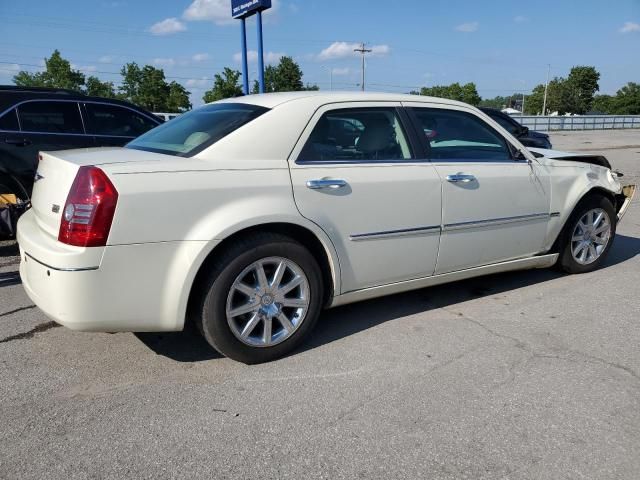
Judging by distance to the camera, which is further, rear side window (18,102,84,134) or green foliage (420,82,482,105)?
green foliage (420,82,482,105)

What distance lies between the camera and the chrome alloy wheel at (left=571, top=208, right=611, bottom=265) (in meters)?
4.93

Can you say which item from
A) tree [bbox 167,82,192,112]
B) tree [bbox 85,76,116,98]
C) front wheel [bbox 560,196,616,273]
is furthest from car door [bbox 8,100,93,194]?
tree [bbox 85,76,116,98]

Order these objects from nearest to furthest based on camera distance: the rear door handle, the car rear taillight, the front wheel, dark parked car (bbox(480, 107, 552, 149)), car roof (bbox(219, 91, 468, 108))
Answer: the car rear taillight, car roof (bbox(219, 91, 468, 108)), the front wheel, the rear door handle, dark parked car (bbox(480, 107, 552, 149))

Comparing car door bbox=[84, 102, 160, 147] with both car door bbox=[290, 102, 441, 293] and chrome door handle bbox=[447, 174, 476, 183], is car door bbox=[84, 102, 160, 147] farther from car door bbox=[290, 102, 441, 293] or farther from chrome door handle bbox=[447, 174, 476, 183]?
chrome door handle bbox=[447, 174, 476, 183]

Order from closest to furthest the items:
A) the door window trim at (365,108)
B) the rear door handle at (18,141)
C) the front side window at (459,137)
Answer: the door window trim at (365,108), the front side window at (459,137), the rear door handle at (18,141)

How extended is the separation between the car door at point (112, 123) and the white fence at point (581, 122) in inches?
1548

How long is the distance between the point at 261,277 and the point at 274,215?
0.37 m

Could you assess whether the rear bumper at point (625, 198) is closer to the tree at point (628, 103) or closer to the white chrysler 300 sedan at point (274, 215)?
the white chrysler 300 sedan at point (274, 215)

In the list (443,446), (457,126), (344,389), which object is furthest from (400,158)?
(443,446)

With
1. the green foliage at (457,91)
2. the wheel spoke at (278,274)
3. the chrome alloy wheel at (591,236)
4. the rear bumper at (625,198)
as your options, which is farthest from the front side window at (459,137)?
the green foliage at (457,91)

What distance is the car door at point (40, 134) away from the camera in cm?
589

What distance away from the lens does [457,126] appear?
13.8 ft

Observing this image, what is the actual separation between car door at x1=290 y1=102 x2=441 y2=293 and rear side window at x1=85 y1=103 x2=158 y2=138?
4.05 m

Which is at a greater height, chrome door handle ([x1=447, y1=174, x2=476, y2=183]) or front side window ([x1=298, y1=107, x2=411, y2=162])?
front side window ([x1=298, y1=107, x2=411, y2=162])
